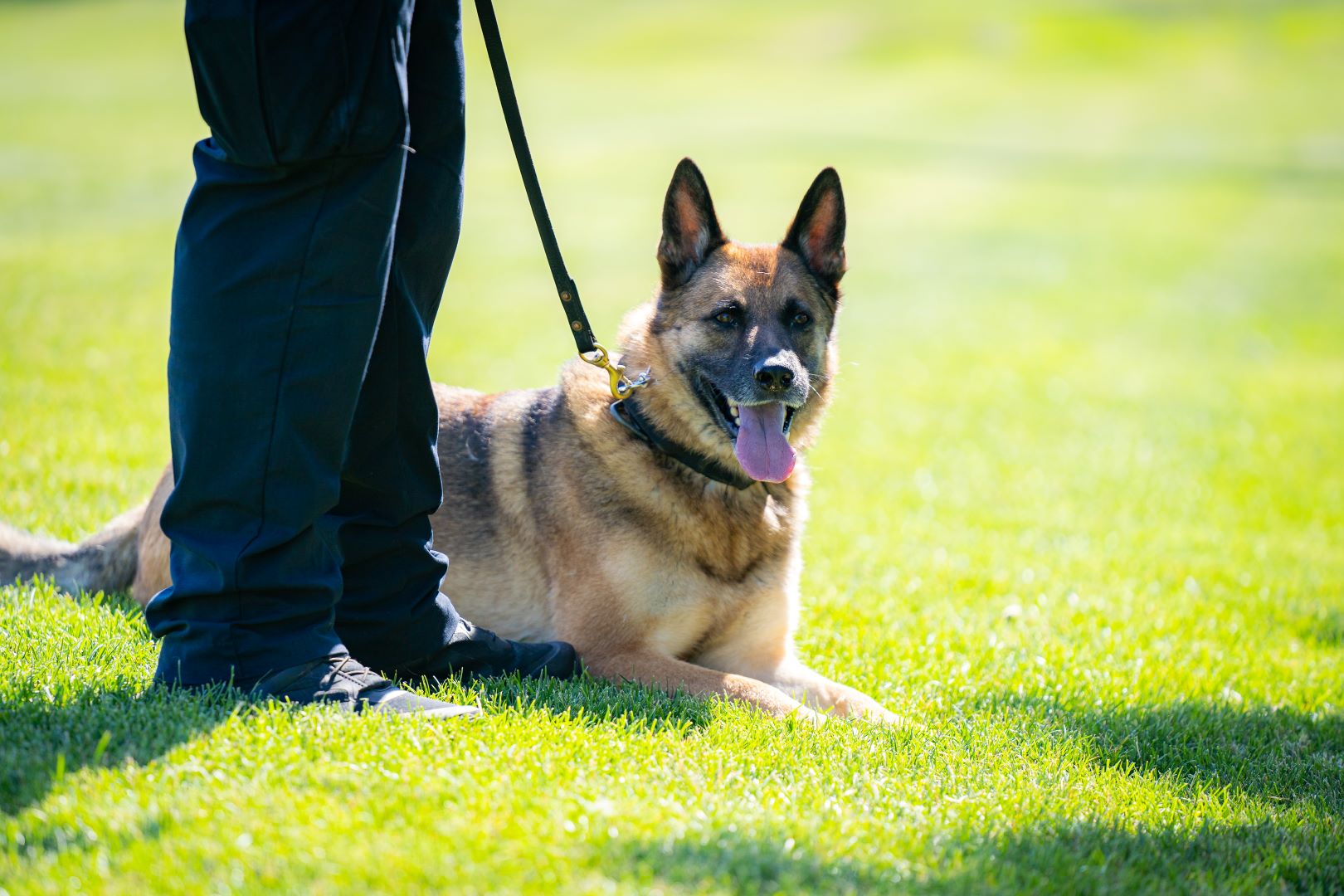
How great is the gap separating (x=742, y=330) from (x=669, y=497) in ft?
2.29

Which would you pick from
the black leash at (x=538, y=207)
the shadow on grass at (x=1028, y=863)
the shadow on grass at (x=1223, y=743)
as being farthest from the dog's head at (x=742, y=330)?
the shadow on grass at (x=1028, y=863)

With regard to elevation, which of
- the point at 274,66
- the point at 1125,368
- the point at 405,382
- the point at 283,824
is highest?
the point at 274,66

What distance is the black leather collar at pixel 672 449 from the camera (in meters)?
4.29

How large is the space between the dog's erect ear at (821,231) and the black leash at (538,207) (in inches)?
37.2

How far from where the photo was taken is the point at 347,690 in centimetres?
314

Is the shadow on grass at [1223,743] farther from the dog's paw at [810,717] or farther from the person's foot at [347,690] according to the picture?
the person's foot at [347,690]

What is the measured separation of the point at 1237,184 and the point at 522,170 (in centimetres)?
2565

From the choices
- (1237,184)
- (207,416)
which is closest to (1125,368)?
(207,416)

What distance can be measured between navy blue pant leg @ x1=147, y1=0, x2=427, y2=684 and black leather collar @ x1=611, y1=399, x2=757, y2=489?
140 centimetres

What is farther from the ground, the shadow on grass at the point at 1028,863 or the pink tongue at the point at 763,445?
the pink tongue at the point at 763,445

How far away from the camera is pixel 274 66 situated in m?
2.81

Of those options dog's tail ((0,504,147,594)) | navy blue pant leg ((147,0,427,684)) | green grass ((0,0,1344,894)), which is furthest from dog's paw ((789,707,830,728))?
dog's tail ((0,504,147,594))

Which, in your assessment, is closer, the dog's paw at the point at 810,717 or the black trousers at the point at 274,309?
the black trousers at the point at 274,309

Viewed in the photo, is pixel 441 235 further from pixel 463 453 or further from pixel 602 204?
pixel 602 204
